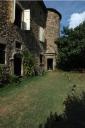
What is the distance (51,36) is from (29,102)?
16.5 meters

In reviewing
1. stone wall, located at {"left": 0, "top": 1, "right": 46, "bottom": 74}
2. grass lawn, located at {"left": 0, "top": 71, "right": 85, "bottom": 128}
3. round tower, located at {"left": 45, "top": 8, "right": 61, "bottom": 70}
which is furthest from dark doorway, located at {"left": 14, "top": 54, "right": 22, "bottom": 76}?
round tower, located at {"left": 45, "top": 8, "right": 61, "bottom": 70}

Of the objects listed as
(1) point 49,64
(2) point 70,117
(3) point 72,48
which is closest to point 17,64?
(3) point 72,48

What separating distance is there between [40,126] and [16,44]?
1095cm

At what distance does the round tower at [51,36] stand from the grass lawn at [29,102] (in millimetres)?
10451

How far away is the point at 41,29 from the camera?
25.8 metres

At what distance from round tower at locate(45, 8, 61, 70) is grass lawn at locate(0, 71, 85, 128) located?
1045cm

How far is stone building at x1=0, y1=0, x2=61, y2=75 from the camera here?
17938 mm

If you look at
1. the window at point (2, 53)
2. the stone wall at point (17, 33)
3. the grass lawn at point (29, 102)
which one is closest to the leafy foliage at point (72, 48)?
the stone wall at point (17, 33)

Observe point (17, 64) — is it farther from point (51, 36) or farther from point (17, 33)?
point (51, 36)

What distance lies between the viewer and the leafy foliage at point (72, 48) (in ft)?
82.2

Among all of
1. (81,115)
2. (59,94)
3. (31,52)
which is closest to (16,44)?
(31,52)

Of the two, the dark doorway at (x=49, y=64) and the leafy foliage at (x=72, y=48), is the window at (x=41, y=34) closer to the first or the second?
the leafy foliage at (x=72, y=48)

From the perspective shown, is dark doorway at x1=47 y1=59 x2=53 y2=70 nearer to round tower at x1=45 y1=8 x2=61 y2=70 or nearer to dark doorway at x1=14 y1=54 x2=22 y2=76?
round tower at x1=45 y1=8 x2=61 y2=70

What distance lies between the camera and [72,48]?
25.4m
